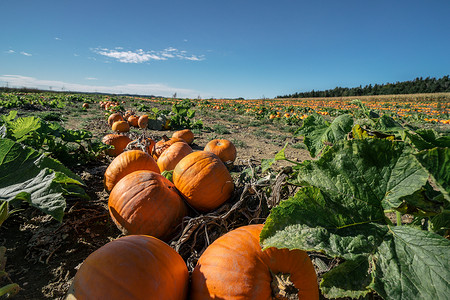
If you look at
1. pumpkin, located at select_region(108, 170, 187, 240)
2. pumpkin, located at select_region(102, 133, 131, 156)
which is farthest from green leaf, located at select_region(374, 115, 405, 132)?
pumpkin, located at select_region(102, 133, 131, 156)

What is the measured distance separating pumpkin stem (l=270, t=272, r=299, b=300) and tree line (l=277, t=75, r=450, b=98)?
215 ft

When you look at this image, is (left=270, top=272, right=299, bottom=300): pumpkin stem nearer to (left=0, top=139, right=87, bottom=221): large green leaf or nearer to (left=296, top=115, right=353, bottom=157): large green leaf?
(left=296, top=115, right=353, bottom=157): large green leaf

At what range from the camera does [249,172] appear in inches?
98.3

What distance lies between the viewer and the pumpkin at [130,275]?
114cm

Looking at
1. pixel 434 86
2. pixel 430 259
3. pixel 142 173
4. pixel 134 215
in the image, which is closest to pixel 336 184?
pixel 430 259

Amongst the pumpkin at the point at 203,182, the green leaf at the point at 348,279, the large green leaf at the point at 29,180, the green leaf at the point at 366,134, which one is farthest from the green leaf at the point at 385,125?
the large green leaf at the point at 29,180

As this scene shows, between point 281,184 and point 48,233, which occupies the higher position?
point 281,184

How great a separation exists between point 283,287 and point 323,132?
1.05 metres

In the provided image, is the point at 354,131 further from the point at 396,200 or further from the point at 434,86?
the point at 434,86

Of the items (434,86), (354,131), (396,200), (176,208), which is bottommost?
(176,208)

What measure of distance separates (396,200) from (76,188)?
101 inches

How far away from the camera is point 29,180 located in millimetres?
1606

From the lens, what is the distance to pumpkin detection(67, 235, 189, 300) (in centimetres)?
114

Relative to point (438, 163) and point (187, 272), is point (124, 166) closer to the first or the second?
point (187, 272)
